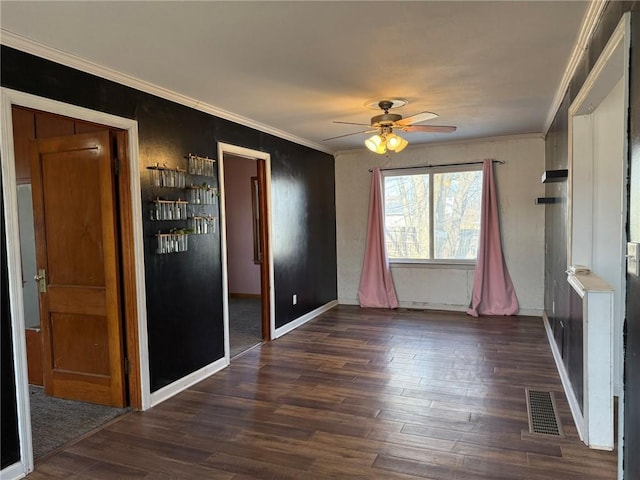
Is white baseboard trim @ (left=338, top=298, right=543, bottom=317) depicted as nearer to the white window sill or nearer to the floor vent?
the white window sill

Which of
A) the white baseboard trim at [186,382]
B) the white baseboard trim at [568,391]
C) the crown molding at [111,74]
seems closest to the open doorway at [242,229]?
the crown molding at [111,74]

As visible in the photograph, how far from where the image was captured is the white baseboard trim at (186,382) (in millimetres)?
3398

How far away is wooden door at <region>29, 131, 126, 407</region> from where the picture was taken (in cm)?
324

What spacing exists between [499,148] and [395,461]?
476 centimetres

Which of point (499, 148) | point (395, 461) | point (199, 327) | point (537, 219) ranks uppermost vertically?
point (499, 148)

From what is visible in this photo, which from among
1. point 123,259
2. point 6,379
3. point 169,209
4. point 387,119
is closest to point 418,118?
point 387,119

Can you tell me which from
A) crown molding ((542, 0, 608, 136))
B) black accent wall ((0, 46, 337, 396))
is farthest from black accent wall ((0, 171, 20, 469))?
crown molding ((542, 0, 608, 136))

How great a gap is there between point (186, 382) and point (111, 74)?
2451 mm

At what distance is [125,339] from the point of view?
10.8 ft

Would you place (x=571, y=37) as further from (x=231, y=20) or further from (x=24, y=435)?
(x=24, y=435)

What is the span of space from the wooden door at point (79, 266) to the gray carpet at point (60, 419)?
0.27ft

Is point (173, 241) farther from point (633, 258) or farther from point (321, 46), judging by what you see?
point (633, 258)

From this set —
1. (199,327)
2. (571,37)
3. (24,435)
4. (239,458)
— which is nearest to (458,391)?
(239,458)

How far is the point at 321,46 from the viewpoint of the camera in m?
2.64
